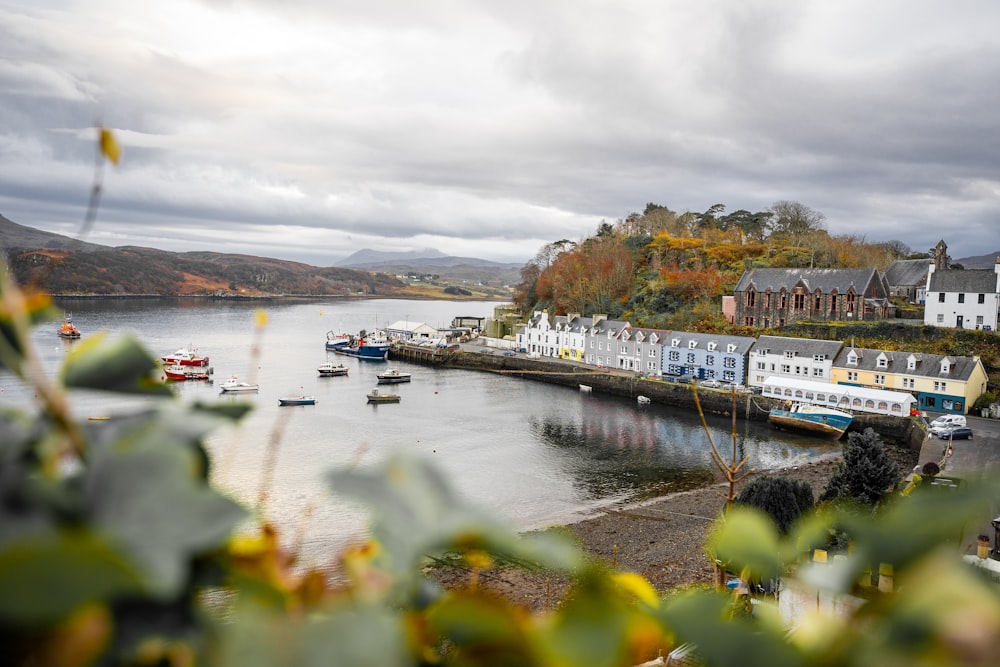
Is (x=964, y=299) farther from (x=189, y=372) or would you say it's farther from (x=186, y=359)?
(x=186, y=359)

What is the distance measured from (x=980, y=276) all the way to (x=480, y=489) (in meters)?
33.7

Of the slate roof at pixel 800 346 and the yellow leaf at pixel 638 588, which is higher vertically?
the yellow leaf at pixel 638 588

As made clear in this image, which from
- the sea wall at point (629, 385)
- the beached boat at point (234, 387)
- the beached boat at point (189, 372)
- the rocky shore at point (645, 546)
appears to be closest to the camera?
the rocky shore at point (645, 546)

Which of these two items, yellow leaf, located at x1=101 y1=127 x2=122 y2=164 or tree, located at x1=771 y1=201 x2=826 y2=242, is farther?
tree, located at x1=771 y1=201 x2=826 y2=242

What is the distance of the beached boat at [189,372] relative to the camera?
41.9m

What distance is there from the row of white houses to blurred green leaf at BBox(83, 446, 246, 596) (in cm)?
3712

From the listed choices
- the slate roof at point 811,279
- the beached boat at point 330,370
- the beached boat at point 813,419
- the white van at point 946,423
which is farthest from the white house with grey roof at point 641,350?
the beached boat at point 330,370

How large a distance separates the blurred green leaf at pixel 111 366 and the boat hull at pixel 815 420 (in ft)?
118

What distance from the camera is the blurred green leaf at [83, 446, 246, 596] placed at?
0.44 metres

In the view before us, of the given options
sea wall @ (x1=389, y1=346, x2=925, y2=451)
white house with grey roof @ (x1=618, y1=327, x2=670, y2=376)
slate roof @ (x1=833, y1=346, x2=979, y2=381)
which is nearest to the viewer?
sea wall @ (x1=389, y1=346, x2=925, y2=451)

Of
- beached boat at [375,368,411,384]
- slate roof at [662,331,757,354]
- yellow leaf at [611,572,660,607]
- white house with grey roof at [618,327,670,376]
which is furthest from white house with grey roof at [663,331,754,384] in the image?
yellow leaf at [611,572,660,607]

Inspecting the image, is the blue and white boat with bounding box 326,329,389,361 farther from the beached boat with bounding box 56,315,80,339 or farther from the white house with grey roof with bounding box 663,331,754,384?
the beached boat with bounding box 56,315,80,339

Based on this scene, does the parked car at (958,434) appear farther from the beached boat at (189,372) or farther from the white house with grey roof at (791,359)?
the beached boat at (189,372)

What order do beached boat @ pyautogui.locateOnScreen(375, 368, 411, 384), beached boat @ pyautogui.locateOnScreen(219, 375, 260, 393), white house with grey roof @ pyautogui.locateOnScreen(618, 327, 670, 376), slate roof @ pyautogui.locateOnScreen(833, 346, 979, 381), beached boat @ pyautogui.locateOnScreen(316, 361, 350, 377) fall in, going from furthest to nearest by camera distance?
beached boat @ pyautogui.locateOnScreen(316, 361, 350, 377), beached boat @ pyautogui.locateOnScreen(375, 368, 411, 384), white house with grey roof @ pyautogui.locateOnScreen(618, 327, 670, 376), beached boat @ pyautogui.locateOnScreen(219, 375, 260, 393), slate roof @ pyautogui.locateOnScreen(833, 346, 979, 381)
